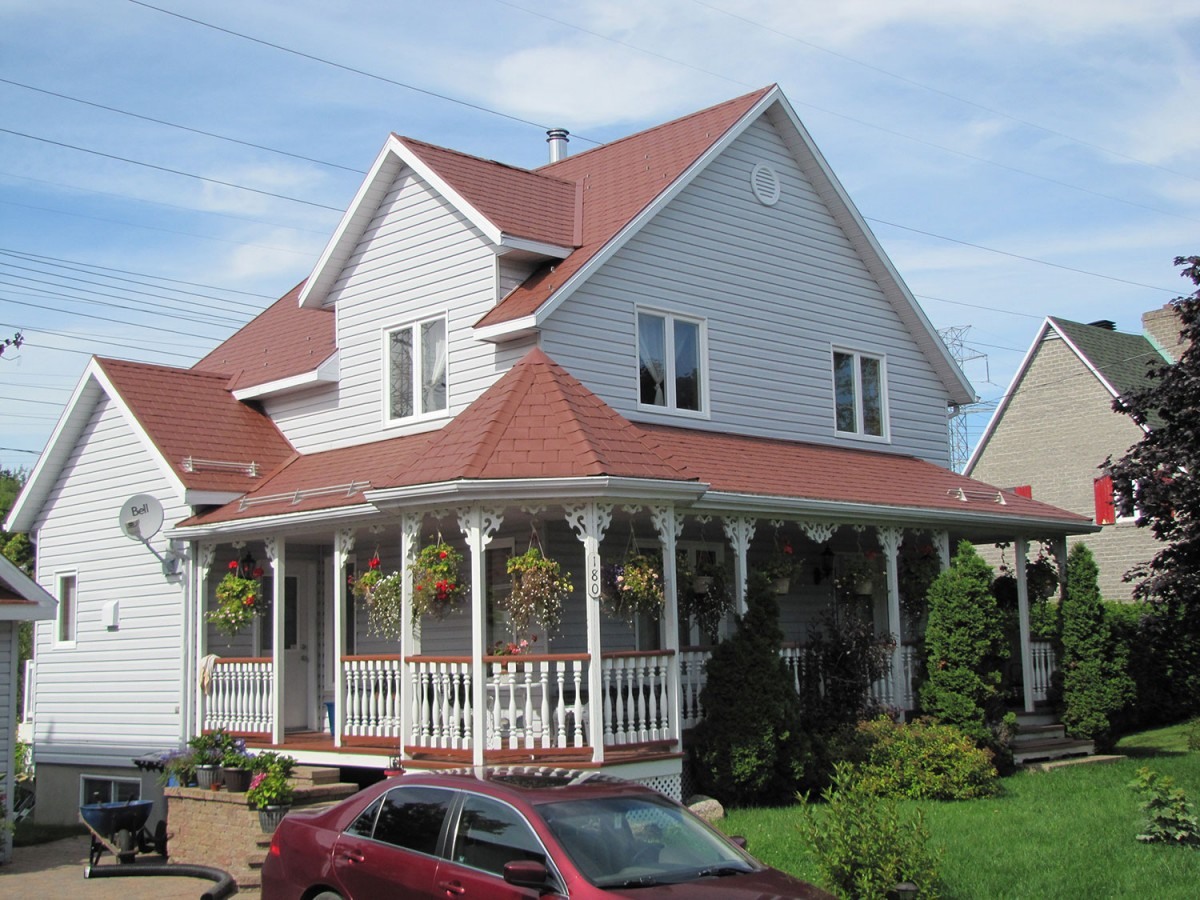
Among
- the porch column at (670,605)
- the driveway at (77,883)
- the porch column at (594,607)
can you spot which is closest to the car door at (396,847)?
the porch column at (594,607)

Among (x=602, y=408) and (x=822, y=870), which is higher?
(x=602, y=408)

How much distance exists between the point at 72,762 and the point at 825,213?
1518cm

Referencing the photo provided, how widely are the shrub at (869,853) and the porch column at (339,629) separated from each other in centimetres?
771

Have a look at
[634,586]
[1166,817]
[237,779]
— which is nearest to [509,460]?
[634,586]

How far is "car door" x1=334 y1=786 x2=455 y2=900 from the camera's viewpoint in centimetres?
832

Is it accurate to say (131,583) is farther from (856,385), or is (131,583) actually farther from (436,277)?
(856,385)

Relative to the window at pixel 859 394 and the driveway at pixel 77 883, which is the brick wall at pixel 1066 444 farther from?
the driveway at pixel 77 883

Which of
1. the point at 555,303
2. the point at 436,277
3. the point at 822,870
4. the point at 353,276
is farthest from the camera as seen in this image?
the point at 353,276

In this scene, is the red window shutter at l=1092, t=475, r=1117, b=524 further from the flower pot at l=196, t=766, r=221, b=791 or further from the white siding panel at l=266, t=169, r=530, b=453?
the flower pot at l=196, t=766, r=221, b=791

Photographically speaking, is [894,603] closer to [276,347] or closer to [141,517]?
→ [141,517]

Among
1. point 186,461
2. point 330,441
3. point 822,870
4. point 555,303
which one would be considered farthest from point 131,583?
point 822,870

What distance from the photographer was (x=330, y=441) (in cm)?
1973

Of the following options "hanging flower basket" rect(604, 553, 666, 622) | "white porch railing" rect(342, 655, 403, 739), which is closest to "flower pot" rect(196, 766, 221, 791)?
"white porch railing" rect(342, 655, 403, 739)

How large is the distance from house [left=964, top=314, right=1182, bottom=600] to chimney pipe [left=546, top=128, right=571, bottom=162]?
14.2 m
